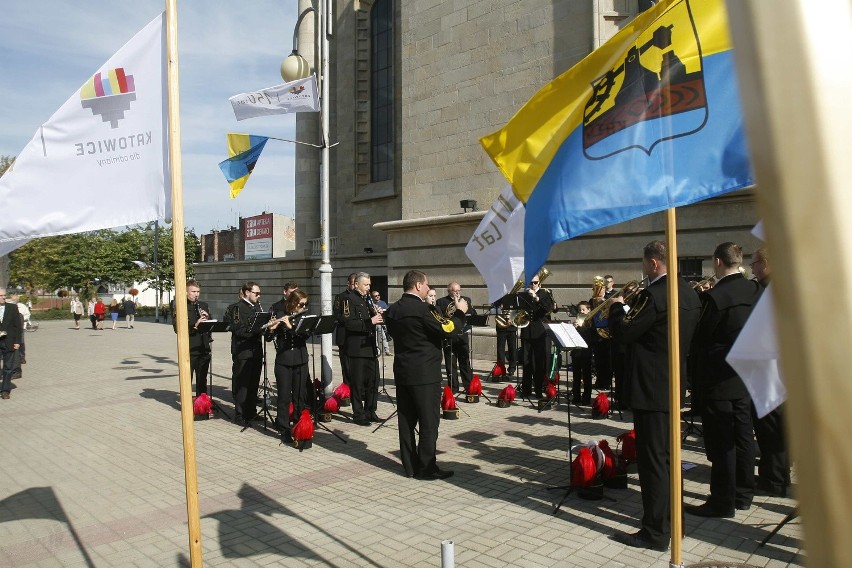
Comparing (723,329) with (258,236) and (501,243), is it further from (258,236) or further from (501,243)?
(258,236)

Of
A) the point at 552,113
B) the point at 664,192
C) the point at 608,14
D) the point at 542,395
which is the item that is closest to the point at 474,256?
the point at 552,113

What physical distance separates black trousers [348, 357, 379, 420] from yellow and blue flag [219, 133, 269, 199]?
15.0ft

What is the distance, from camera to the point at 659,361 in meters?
5.23

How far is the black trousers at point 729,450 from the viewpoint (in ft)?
18.3

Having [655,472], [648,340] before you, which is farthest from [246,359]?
[655,472]

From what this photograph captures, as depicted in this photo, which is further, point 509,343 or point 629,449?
point 509,343

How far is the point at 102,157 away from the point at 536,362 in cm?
898

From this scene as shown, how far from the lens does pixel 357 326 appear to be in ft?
32.6

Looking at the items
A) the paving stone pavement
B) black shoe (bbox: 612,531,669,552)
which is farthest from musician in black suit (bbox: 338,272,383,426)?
black shoe (bbox: 612,531,669,552)

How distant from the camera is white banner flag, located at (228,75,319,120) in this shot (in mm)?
11227

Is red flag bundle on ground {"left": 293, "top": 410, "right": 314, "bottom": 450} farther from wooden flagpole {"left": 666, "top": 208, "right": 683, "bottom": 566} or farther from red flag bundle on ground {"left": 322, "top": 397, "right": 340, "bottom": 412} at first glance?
wooden flagpole {"left": 666, "top": 208, "right": 683, "bottom": 566}

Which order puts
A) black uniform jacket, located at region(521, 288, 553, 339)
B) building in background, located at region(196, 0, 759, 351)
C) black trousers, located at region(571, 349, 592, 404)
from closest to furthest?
black trousers, located at region(571, 349, 592, 404) → black uniform jacket, located at region(521, 288, 553, 339) → building in background, located at region(196, 0, 759, 351)

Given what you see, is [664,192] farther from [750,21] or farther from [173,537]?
[173,537]

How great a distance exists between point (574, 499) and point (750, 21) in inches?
248
